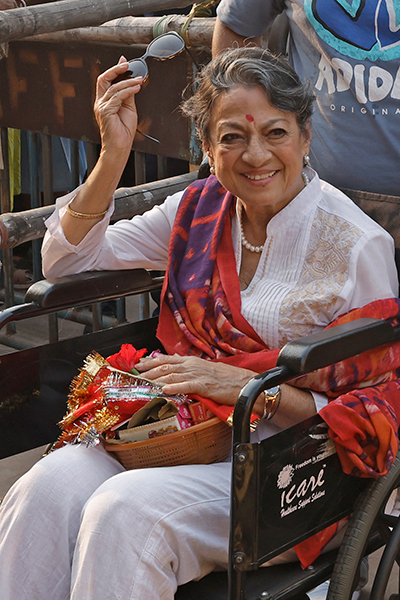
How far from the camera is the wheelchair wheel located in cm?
153

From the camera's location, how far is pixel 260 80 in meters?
1.82

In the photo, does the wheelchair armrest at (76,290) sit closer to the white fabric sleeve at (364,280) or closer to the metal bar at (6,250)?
the white fabric sleeve at (364,280)

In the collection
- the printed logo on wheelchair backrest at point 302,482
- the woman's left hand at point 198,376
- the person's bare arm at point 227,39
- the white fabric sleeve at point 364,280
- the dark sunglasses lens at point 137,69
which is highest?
the person's bare arm at point 227,39

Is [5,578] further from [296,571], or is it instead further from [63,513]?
[296,571]

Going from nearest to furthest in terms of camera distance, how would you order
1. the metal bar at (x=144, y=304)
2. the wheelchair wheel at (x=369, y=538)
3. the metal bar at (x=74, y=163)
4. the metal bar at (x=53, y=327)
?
the wheelchair wheel at (x=369, y=538) → the metal bar at (x=144, y=304) → the metal bar at (x=53, y=327) → the metal bar at (x=74, y=163)

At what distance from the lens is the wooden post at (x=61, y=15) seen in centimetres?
266

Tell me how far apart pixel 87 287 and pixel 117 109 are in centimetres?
50

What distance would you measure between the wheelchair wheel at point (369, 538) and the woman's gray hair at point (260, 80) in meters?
0.87

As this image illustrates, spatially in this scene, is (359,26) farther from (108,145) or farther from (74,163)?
(74,163)

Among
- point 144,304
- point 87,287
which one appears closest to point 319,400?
point 87,287

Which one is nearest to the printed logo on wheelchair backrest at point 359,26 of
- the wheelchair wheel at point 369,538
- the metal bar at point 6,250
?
the wheelchair wheel at point 369,538

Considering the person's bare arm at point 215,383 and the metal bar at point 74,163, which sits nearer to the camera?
the person's bare arm at point 215,383

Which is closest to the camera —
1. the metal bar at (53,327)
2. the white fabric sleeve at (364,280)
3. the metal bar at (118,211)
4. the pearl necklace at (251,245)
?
the white fabric sleeve at (364,280)

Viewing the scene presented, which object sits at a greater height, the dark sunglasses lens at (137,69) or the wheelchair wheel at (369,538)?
the dark sunglasses lens at (137,69)
